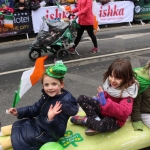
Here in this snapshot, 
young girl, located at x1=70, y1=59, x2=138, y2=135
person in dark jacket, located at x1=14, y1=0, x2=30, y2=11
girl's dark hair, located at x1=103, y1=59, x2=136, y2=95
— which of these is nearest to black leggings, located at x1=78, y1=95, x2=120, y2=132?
young girl, located at x1=70, y1=59, x2=138, y2=135

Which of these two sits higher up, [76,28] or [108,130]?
[76,28]

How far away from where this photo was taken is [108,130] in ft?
9.29

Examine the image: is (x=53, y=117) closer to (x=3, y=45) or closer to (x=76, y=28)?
(x=76, y=28)

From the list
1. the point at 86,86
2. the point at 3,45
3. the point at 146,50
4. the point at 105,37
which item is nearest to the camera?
the point at 86,86

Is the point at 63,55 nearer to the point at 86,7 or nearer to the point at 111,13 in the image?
the point at 86,7

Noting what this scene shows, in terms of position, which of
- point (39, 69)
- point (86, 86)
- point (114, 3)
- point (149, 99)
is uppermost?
point (114, 3)

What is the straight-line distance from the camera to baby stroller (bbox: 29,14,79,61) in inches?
253

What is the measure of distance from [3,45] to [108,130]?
7134 mm

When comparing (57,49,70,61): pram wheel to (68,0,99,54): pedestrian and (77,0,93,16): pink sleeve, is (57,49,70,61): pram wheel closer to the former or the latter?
(68,0,99,54): pedestrian

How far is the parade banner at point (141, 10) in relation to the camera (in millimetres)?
12453

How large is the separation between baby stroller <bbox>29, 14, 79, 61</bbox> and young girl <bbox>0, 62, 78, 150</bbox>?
389 cm

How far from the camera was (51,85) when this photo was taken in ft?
8.43

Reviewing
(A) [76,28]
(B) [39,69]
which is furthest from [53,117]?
(A) [76,28]

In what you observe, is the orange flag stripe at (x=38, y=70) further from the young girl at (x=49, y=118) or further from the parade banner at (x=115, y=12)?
the parade banner at (x=115, y=12)
